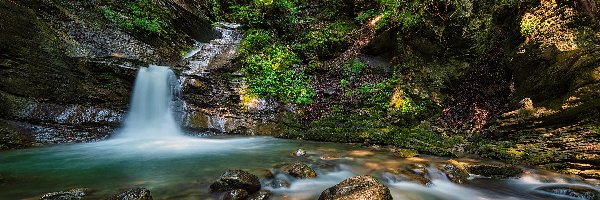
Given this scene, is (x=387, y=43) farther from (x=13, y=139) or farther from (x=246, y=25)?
(x=13, y=139)

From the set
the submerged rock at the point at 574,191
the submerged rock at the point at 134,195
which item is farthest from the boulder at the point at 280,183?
the submerged rock at the point at 574,191

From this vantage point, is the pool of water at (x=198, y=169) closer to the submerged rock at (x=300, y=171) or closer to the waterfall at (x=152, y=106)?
the submerged rock at (x=300, y=171)

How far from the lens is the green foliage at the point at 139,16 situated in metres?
12.6

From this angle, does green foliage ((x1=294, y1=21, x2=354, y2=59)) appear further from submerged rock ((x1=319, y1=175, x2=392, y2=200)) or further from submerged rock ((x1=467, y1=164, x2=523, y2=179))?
submerged rock ((x1=319, y1=175, x2=392, y2=200))

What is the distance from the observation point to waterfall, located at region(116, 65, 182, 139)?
10008mm

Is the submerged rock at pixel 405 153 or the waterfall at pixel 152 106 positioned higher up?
the waterfall at pixel 152 106

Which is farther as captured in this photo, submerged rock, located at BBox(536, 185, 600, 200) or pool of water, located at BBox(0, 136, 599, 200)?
pool of water, located at BBox(0, 136, 599, 200)

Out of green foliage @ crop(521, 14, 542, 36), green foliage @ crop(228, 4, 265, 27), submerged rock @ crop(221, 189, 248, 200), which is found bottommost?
submerged rock @ crop(221, 189, 248, 200)

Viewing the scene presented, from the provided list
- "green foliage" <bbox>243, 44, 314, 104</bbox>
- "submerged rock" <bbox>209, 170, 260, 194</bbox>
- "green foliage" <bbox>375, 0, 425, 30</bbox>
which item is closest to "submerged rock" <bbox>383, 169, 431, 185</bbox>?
"submerged rock" <bbox>209, 170, 260, 194</bbox>

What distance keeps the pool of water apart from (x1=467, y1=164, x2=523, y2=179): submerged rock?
15 centimetres

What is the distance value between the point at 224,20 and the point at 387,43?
35.9ft

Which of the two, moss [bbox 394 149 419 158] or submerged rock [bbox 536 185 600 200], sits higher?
moss [bbox 394 149 419 158]

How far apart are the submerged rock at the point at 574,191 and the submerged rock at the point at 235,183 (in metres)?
4.30

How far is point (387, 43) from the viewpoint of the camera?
12.5m
